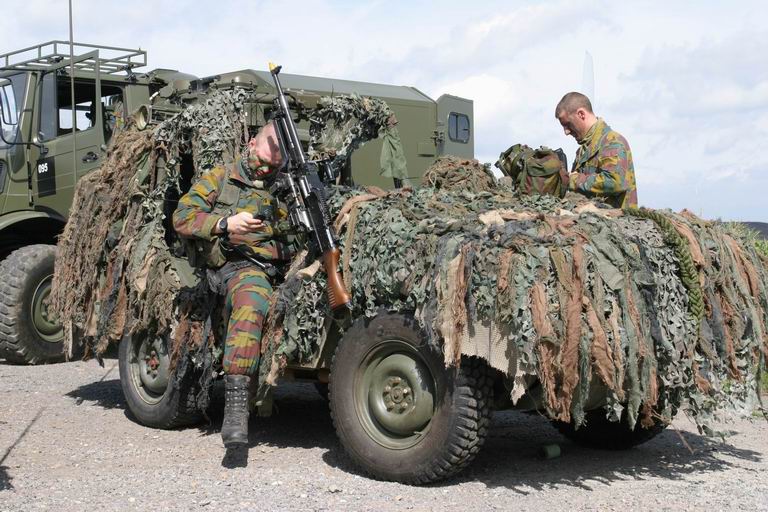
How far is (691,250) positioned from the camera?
18.3 feet

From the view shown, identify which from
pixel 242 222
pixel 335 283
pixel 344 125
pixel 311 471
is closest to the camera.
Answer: pixel 335 283

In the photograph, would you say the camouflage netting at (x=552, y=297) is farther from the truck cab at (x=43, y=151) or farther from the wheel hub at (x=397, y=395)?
the truck cab at (x=43, y=151)

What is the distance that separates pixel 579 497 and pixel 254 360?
1.99 m

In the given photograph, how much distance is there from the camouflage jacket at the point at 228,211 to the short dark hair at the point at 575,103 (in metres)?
1.86

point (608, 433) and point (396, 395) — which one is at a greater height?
point (396, 395)

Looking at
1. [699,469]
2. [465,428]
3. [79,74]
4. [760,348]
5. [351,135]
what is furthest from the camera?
[79,74]

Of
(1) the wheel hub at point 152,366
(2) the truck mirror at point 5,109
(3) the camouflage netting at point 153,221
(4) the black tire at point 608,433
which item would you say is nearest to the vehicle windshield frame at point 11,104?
(2) the truck mirror at point 5,109

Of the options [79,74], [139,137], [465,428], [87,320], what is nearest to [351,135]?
[139,137]

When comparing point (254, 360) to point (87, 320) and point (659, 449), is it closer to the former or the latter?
point (87, 320)

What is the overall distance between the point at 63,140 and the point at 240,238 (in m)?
5.05

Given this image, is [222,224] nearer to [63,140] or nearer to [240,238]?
[240,238]

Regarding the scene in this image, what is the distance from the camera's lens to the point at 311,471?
235 inches

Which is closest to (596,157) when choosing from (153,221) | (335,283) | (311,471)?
(335,283)

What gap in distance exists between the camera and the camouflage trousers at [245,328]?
6145 millimetres
